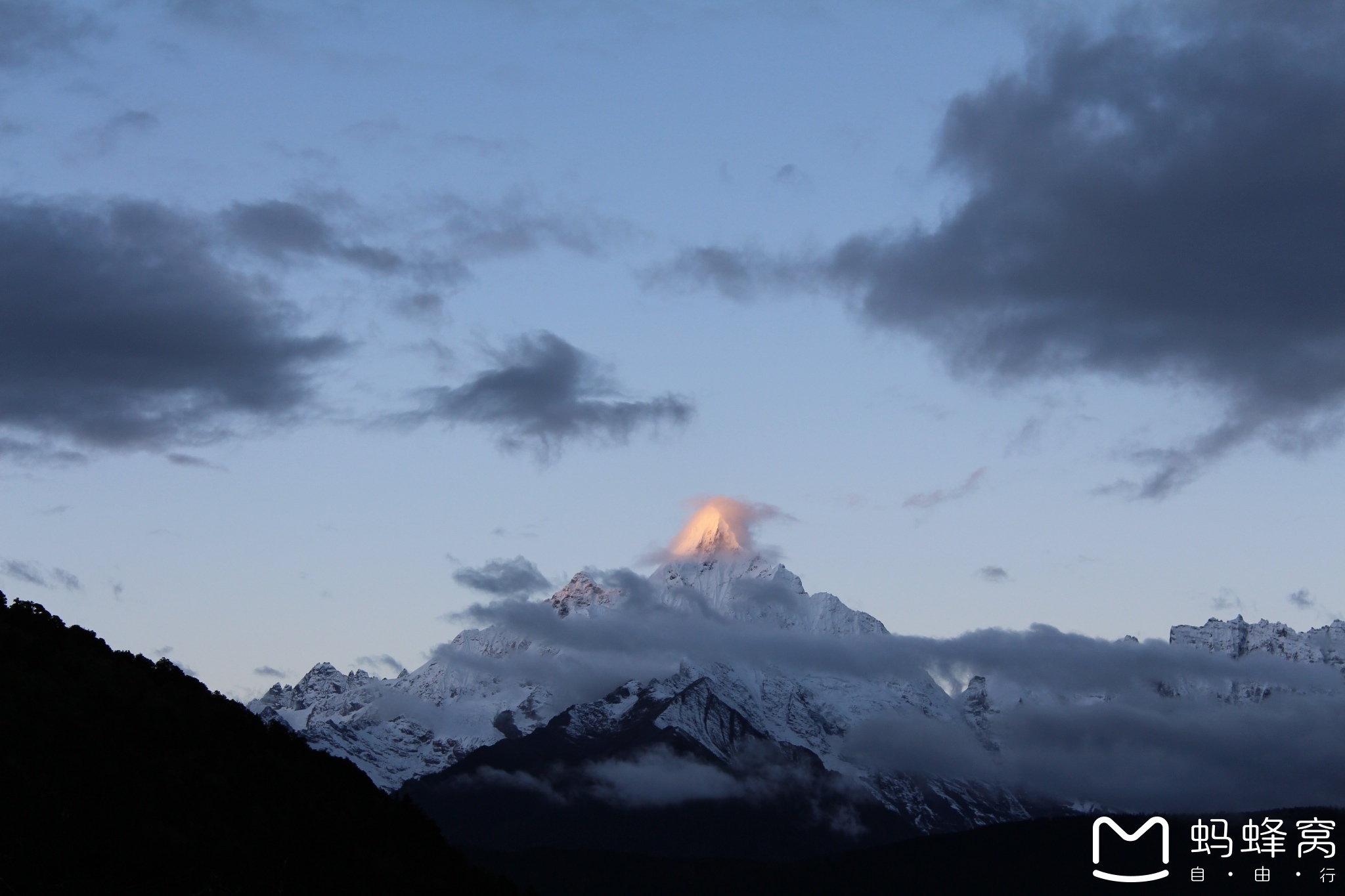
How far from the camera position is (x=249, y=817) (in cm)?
7325

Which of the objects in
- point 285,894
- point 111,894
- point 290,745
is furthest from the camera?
point 290,745

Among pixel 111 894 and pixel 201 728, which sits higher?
pixel 201 728

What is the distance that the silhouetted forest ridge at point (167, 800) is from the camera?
64875 millimetres

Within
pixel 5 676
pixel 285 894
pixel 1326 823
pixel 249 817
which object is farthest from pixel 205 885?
pixel 1326 823

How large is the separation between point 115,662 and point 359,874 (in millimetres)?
26824

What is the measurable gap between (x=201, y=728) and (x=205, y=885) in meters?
17.8

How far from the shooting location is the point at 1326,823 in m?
164

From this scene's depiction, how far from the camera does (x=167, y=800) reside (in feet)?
234

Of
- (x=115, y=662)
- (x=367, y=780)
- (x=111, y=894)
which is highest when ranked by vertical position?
(x=115, y=662)

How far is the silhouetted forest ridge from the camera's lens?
6488 centimetres

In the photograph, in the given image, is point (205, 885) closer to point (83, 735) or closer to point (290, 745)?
point (83, 735)

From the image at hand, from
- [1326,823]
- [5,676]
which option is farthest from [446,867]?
[1326,823]

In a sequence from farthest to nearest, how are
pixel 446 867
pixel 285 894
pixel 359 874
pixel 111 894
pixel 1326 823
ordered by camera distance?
pixel 1326 823 < pixel 446 867 < pixel 359 874 < pixel 285 894 < pixel 111 894

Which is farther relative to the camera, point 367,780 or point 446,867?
point 367,780
